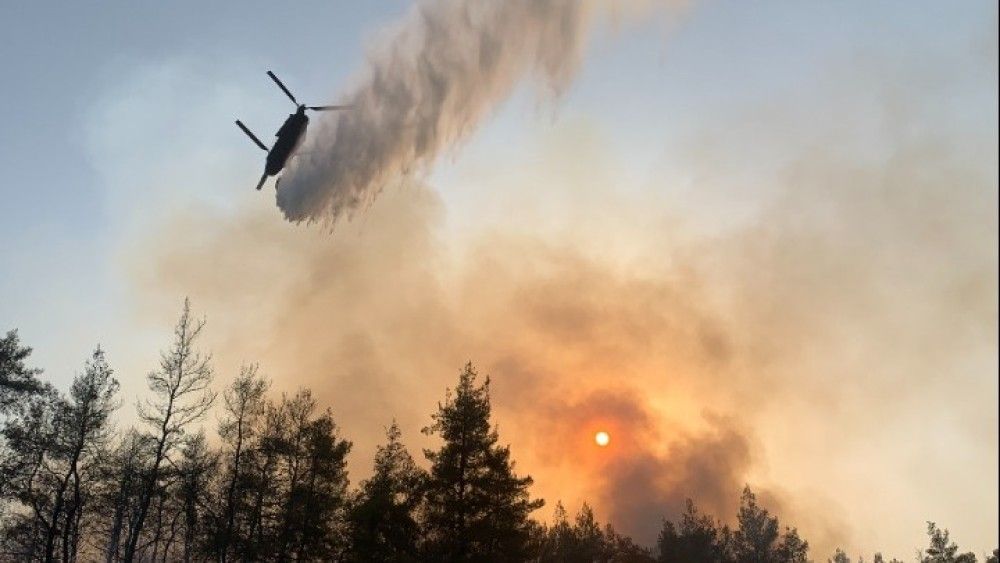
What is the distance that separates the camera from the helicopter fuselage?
42688 mm

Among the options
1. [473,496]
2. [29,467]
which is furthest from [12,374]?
[473,496]

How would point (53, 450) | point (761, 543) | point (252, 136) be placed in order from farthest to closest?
point (761, 543)
point (252, 136)
point (53, 450)

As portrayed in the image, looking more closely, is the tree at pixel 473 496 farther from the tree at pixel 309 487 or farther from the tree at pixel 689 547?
the tree at pixel 689 547

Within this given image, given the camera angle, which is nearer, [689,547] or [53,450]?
[53,450]

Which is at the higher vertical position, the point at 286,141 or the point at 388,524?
the point at 286,141

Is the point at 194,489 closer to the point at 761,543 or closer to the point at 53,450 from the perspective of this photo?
the point at 53,450

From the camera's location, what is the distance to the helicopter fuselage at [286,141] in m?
42.7

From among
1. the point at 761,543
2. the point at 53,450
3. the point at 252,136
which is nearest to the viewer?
the point at 53,450

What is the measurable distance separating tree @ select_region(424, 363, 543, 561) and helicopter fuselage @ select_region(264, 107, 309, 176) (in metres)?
19.7

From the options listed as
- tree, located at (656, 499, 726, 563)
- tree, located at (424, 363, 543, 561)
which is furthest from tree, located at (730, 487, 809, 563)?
tree, located at (424, 363, 543, 561)

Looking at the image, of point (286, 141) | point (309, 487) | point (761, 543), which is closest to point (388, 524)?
point (309, 487)

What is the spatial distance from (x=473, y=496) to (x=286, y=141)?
84.0 feet

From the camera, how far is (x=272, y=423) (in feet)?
114

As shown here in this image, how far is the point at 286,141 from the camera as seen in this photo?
42812mm
